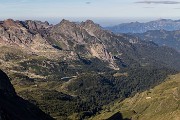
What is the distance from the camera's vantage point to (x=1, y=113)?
152m
